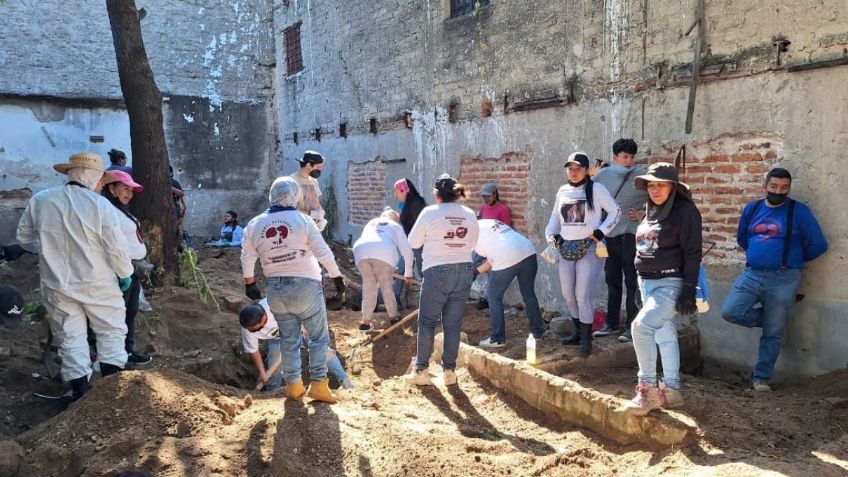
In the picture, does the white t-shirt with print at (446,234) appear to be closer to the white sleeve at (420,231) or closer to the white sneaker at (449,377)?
the white sleeve at (420,231)

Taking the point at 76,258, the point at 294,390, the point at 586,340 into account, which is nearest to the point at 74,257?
the point at 76,258

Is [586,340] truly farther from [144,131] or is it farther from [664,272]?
[144,131]

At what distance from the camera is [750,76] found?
17.5 feet

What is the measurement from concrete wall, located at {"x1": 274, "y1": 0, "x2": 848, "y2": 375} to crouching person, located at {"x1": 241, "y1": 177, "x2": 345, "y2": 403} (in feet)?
11.7

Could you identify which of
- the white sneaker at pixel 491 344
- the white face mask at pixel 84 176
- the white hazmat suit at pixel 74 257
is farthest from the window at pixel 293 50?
the white hazmat suit at pixel 74 257

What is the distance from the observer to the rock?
3627 mm

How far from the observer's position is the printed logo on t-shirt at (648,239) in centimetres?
412

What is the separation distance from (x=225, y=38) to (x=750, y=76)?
11.0 m

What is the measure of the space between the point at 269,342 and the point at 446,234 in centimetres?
232

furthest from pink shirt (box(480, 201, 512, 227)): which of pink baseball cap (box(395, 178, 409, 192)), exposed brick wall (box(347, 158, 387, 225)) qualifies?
exposed brick wall (box(347, 158, 387, 225))

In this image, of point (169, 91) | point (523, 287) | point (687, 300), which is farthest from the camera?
point (169, 91)

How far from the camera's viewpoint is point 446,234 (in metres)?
5.13

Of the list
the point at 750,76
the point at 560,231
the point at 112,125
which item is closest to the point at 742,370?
the point at 560,231

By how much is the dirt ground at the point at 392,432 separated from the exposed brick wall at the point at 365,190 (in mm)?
5546
